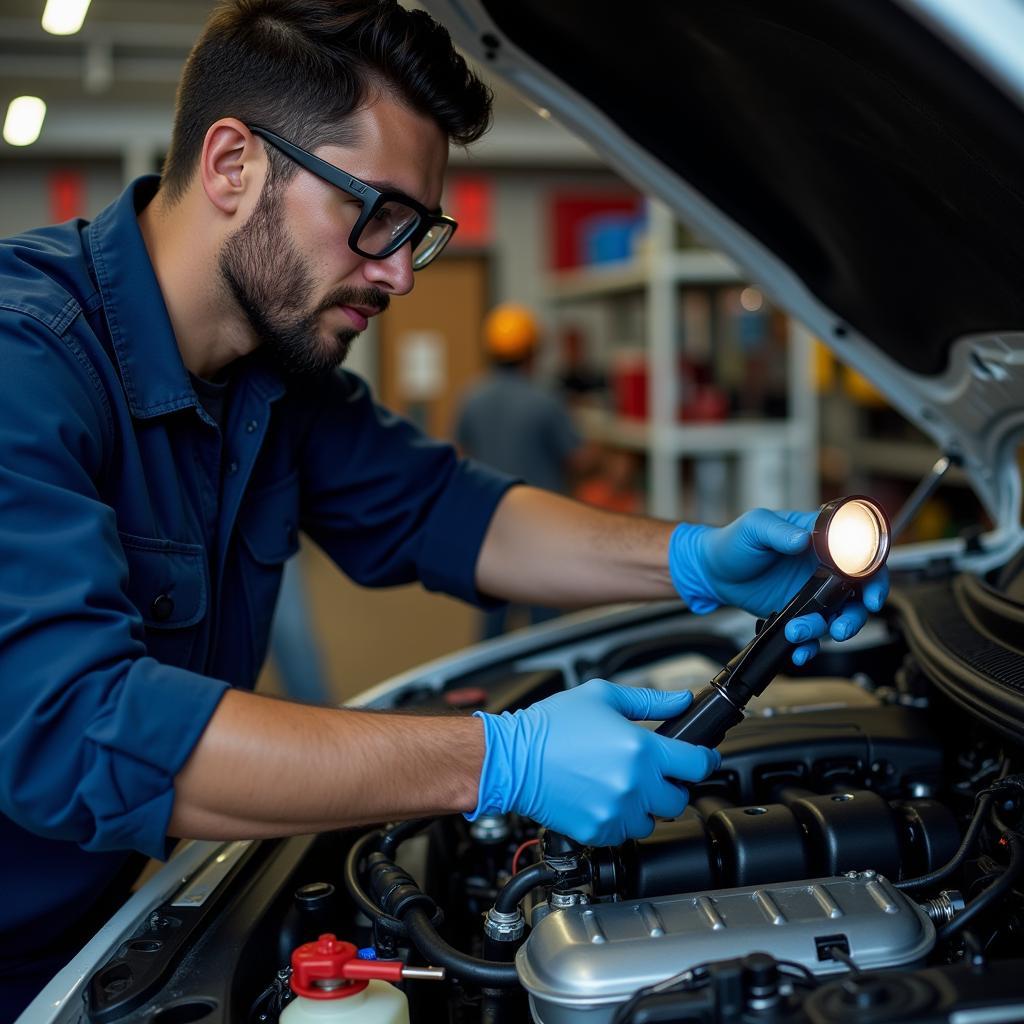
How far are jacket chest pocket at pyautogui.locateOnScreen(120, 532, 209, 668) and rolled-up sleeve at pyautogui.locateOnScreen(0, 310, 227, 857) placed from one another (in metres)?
0.23

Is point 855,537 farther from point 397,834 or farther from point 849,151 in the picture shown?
point 397,834

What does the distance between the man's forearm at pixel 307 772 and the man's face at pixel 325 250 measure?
52 cm

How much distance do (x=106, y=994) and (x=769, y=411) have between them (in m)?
4.11

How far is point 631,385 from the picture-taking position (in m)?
→ 5.04

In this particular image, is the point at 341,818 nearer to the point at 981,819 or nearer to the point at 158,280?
the point at 981,819

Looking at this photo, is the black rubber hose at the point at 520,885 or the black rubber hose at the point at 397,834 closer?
the black rubber hose at the point at 520,885

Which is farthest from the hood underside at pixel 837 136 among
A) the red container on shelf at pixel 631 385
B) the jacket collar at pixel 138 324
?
the red container on shelf at pixel 631 385

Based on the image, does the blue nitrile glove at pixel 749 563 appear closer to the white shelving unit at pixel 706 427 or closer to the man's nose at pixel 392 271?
the man's nose at pixel 392 271

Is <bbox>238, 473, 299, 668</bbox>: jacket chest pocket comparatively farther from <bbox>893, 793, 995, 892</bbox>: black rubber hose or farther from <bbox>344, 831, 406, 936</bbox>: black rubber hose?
<bbox>893, 793, 995, 892</bbox>: black rubber hose

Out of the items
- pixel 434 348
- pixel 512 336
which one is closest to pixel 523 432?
pixel 512 336

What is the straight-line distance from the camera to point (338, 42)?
1.19 meters

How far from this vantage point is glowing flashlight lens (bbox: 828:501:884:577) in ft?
3.45

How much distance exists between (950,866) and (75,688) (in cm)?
75

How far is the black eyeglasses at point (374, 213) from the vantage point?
1148 millimetres
